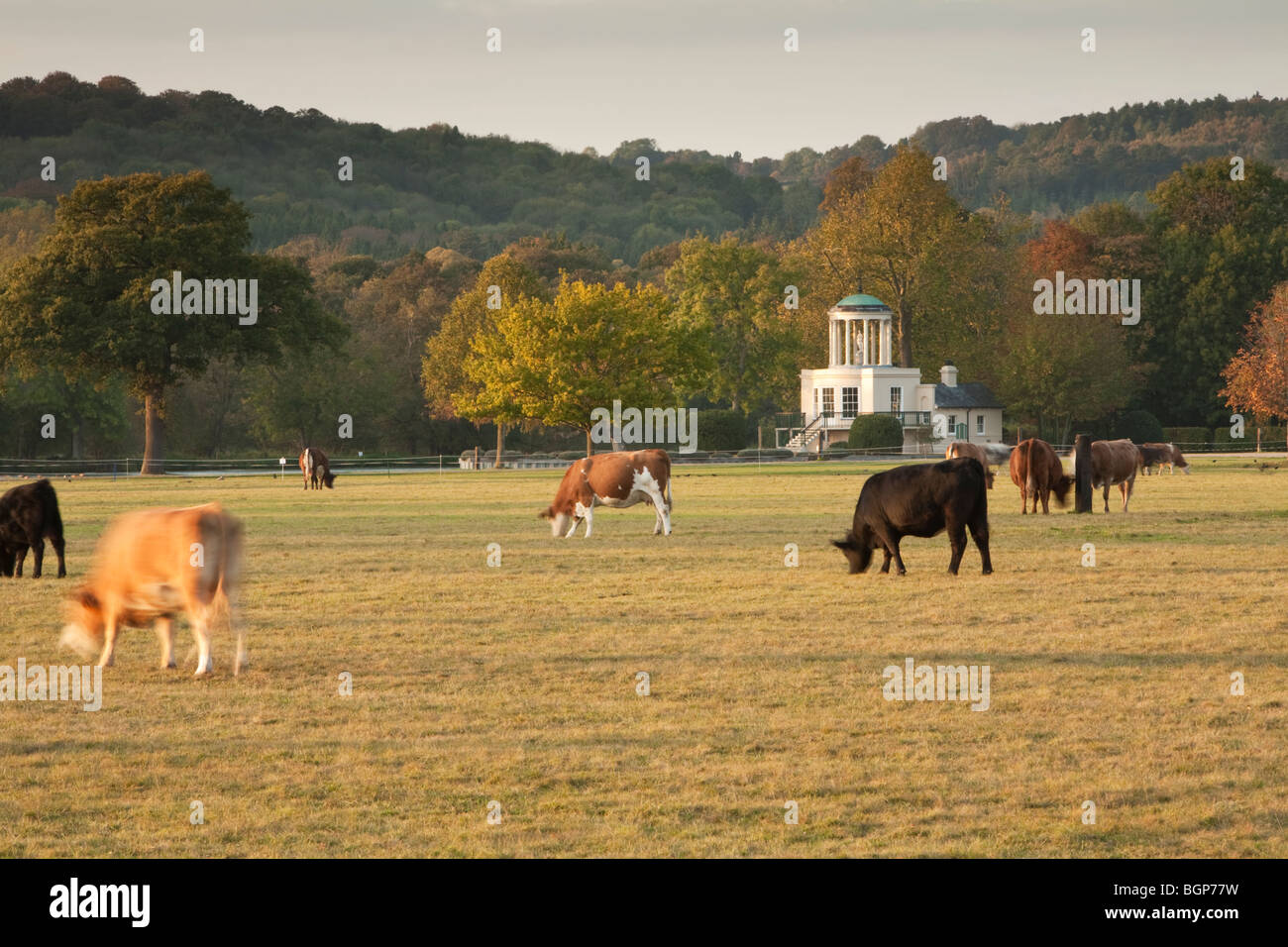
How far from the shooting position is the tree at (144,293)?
58.8 metres

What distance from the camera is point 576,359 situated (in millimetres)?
65188

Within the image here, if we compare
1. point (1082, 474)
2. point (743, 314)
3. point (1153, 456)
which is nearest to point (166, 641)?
Answer: point (1082, 474)

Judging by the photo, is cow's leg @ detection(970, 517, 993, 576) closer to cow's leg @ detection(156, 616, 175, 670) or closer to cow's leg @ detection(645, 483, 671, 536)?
cow's leg @ detection(645, 483, 671, 536)

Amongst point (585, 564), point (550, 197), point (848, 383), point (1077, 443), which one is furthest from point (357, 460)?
point (550, 197)

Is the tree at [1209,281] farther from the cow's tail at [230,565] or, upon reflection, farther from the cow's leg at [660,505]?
the cow's tail at [230,565]

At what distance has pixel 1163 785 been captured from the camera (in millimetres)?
7902

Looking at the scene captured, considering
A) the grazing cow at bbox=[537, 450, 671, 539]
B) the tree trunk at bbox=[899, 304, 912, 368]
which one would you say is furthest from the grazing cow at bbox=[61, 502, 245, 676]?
the tree trunk at bbox=[899, 304, 912, 368]

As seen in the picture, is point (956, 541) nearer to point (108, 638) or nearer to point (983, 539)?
point (983, 539)

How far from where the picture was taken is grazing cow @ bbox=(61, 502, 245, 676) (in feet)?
36.0

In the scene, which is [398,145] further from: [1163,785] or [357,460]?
[1163,785]

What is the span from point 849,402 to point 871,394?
1817 mm

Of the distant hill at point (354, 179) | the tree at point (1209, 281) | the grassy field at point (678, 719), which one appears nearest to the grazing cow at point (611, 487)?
the grassy field at point (678, 719)

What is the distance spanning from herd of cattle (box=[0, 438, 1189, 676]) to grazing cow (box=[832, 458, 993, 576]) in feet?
0.04
